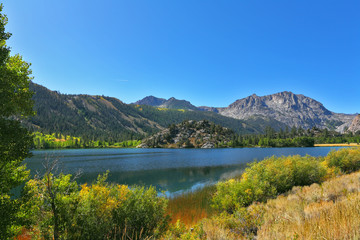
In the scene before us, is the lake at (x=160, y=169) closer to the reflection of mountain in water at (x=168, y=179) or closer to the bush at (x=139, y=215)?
the reflection of mountain in water at (x=168, y=179)

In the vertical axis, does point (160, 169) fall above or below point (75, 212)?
below

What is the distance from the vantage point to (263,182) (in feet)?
54.4

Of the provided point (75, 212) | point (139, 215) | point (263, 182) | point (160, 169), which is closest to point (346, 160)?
point (263, 182)

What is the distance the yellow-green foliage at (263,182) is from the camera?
15352 millimetres

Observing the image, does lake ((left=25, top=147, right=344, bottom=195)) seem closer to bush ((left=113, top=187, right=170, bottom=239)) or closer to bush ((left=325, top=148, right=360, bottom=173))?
bush ((left=113, top=187, right=170, bottom=239))

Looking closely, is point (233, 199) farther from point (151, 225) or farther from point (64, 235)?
point (64, 235)

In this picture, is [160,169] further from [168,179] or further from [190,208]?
[190,208]

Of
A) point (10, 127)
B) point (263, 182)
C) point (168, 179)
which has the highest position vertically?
point (10, 127)

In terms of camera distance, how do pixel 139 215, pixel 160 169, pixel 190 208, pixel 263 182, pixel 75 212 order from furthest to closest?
1. pixel 160 169
2. pixel 190 208
3. pixel 263 182
4. pixel 139 215
5. pixel 75 212

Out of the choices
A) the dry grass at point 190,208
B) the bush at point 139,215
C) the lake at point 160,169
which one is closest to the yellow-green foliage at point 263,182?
the dry grass at point 190,208

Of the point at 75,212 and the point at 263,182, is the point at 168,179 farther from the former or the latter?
the point at 75,212

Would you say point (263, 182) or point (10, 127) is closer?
point (10, 127)

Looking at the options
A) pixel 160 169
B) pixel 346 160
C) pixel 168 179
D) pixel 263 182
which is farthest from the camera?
pixel 160 169

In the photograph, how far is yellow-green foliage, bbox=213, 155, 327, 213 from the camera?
15.4 m
